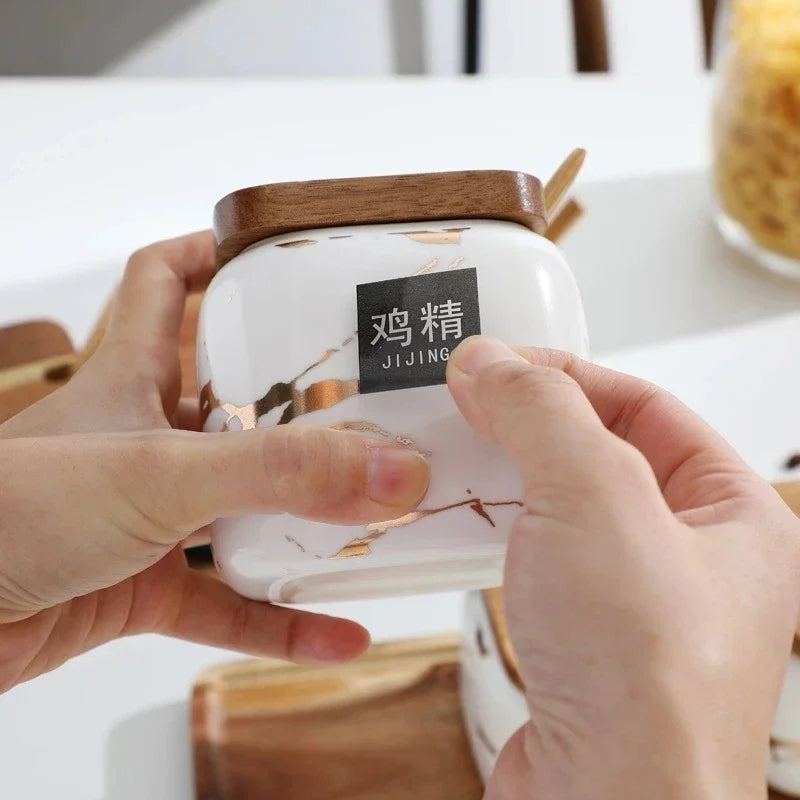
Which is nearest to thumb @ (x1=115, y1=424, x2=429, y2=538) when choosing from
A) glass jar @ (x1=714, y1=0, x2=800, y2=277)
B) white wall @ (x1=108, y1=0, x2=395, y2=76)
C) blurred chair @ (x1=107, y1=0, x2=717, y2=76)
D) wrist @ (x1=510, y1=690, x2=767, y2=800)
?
wrist @ (x1=510, y1=690, x2=767, y2=800)

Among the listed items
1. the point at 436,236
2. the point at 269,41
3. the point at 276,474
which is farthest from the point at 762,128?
the point at 269,41

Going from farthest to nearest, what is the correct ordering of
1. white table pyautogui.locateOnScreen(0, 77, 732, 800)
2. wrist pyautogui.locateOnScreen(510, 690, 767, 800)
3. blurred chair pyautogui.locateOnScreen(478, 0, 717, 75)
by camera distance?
blurred chair pyautogui.locateOnScreen(478, 0, 717, 75)
white table pyautogui.locateOnScreen(0, 77, 732, 800)
wrist pyautogui.locateOnScreen(510, 690, 767, 800)

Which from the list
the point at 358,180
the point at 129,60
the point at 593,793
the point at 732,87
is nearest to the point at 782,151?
the point at 732,87

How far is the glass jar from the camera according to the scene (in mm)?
644

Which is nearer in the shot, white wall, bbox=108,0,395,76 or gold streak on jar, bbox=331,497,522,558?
gold streak on jar, bbox=331,497,522,558

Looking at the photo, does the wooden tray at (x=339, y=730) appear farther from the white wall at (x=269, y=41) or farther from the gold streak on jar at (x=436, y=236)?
the white wall at (x=269, y=41)

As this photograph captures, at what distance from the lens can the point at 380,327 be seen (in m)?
0.35

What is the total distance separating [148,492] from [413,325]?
128mm

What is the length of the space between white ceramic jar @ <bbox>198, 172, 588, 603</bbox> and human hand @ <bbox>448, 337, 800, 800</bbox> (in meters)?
0.03

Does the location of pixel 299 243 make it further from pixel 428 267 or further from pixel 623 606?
pixel 623 606

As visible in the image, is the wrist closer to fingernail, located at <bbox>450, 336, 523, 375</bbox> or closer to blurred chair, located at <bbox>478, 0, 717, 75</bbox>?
fingernail, located at <bbox>450, 336, 523, 375</bbox>

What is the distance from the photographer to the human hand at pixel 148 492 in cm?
33

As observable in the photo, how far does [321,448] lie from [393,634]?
34cm

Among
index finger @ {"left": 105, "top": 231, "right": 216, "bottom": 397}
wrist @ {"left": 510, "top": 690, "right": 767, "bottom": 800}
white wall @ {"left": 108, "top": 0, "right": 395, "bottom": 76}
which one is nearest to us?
wrist @ {"left": 510, "top": 690, "right": 767, "bottom": 800}
